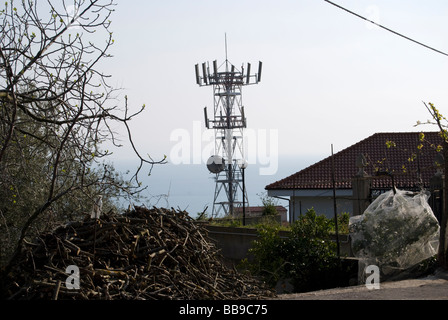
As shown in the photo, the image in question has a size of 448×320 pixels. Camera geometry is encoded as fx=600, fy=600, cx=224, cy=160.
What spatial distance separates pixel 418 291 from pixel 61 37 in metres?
5.90

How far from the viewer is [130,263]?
705cm

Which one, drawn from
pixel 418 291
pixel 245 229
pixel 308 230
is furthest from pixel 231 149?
pixel 418 291

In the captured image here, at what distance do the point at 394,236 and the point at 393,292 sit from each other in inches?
87.8

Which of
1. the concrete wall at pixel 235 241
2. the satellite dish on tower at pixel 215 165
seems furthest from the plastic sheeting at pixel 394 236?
the satellite dish on tower at pixel 215 165

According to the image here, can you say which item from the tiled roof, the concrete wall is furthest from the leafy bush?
the tiled roof

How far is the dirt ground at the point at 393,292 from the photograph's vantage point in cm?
784

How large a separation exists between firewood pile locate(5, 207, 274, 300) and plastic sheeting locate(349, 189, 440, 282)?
10.7ft

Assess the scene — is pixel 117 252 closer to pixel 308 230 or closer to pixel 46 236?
pixel 46 236

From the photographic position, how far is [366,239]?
34.3ft

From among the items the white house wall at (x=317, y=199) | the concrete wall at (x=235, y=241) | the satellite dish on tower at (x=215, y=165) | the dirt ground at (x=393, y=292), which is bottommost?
the dirt ground at (x=393, y=292)

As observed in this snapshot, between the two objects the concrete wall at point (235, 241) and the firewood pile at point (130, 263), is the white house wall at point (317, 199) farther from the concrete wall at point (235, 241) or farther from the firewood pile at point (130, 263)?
the firewood pile at point (130, 263)

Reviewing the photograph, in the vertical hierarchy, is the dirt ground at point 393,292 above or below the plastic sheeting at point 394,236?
below

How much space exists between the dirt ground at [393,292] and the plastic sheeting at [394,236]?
2.26 feet
